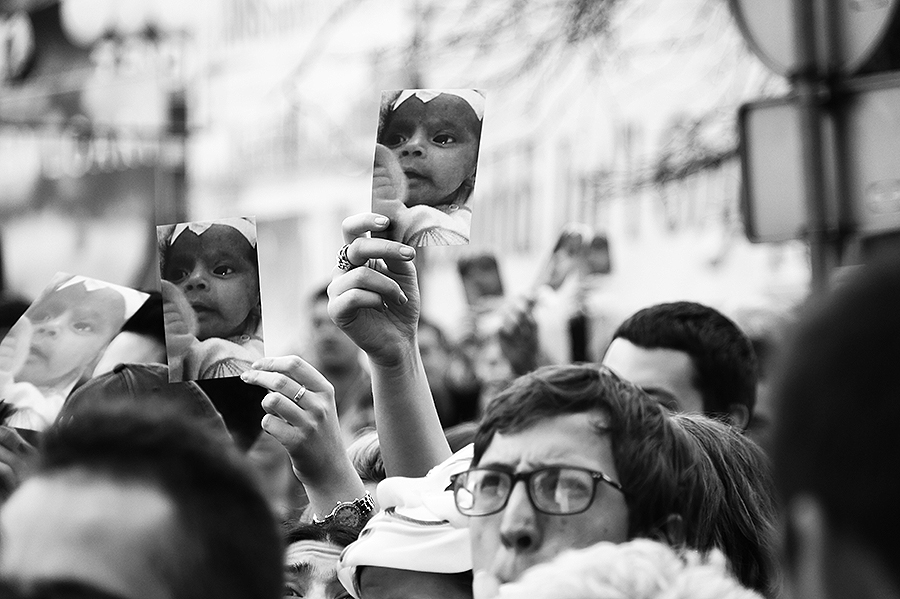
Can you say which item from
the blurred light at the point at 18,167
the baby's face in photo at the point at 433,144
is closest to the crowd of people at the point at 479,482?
the baby's face in photo at the point at 433,144

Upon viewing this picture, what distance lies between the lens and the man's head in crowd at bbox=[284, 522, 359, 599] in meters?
2.62

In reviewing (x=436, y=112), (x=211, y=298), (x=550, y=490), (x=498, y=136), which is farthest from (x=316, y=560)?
(x=498, y=136)

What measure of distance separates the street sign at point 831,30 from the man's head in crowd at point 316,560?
2.43m

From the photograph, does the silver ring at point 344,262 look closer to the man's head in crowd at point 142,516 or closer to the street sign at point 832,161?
the man's head in crowd at point 142,516

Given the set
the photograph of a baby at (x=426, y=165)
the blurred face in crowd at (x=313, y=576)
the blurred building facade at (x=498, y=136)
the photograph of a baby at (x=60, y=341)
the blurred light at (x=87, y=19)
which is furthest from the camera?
the blurred light at (x=87, y=19)

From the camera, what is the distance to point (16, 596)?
142 centimetres

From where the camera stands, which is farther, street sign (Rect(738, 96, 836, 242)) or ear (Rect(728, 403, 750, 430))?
street sign (Rect(738, 96, 836, 242))

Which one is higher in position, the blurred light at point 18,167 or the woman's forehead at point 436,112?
the blurred light at point 18,167

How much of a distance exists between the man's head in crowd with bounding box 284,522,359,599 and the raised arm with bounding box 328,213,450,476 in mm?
238

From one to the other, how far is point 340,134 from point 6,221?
4476 mm

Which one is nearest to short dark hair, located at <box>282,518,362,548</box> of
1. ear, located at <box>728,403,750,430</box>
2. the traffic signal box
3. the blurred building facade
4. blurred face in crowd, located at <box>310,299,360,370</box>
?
ear, located at <box>728,403,750,430</box>

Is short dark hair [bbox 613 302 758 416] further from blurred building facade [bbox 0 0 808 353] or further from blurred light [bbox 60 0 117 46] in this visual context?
blurred light [bbox 60 0 117 46]

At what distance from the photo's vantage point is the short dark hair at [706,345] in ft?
12.1

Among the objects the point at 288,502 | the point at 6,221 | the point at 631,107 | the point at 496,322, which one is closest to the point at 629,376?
the point at 288,502
